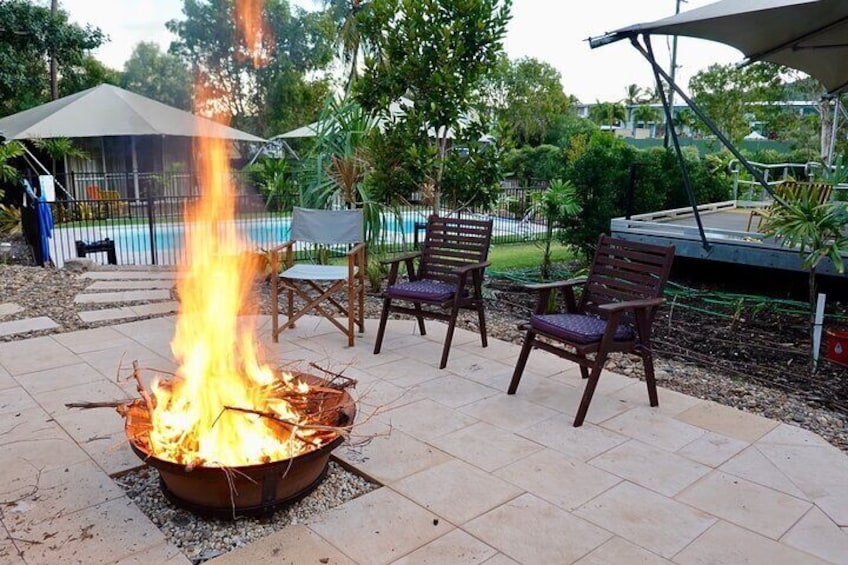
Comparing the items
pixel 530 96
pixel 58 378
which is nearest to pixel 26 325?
pixel 58 378

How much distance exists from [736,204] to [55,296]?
9.13 metres

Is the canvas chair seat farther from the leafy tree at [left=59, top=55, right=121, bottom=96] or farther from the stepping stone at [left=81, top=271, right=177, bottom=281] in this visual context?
the leafy tree at [left=59, top=55, right=121, bottom=96]

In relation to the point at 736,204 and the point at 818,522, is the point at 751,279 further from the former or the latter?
the point at 818,522

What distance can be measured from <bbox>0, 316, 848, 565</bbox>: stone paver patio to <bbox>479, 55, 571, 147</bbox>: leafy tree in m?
25.8

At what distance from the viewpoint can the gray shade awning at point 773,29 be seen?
4414 millimetres

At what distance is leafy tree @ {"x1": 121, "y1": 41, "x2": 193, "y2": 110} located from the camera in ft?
69.0

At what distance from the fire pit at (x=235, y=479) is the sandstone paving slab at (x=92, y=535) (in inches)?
5.9

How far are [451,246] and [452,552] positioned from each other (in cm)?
287

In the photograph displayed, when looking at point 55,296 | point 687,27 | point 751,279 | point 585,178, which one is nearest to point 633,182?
point 585,178

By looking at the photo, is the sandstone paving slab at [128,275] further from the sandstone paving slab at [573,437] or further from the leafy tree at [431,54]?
the sandstone paving slab at [573,437]

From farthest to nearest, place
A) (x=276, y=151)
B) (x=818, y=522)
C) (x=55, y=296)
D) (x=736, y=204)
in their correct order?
(x=276, y=151) → (x=736, y=204) → (x=55, y=296) → (x=818, y=522)

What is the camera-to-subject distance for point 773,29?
16.7 feet

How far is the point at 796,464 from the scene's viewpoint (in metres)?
2.83

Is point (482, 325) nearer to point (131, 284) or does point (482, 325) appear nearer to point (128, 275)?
point (131, 284)
